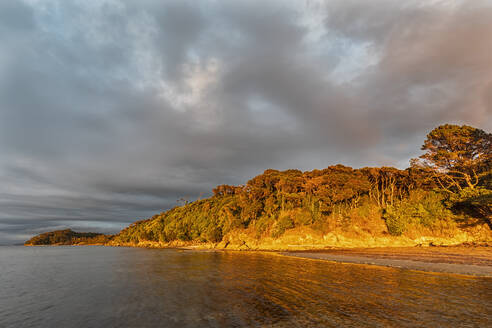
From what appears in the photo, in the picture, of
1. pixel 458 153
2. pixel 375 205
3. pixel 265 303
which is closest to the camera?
pixel 265 303

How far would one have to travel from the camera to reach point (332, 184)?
6950 cm

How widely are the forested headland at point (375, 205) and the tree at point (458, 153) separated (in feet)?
0.48

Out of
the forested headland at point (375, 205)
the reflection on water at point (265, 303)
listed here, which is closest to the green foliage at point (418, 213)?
the forested headland at point (375, 205)

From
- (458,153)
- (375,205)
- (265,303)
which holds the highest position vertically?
(458,153)

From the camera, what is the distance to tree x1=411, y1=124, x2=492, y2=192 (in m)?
49.2

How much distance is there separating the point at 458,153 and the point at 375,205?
22927mm

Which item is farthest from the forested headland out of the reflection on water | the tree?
the reflection on water

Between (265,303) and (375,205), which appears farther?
(375,205)

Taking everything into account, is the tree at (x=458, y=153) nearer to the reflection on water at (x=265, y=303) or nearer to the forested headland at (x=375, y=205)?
the forested headland at (x=375, y=205)

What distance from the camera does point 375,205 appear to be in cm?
6569

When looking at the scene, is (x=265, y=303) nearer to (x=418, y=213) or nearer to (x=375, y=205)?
(x=418, y=213)

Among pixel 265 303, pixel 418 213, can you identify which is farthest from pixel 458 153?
pixel 265 303

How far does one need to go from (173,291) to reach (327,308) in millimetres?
12773

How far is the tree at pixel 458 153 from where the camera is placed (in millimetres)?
49219
